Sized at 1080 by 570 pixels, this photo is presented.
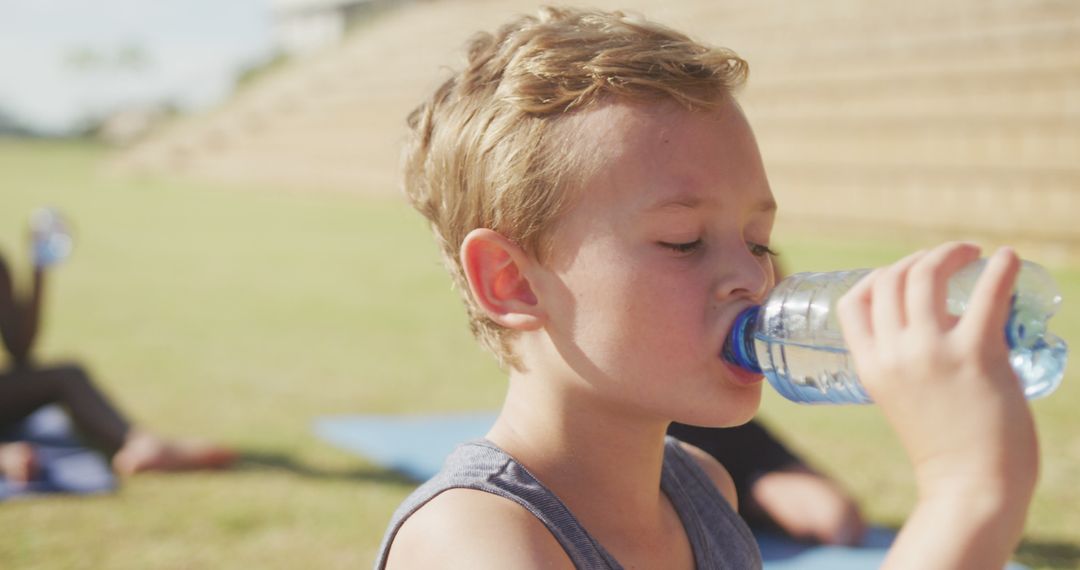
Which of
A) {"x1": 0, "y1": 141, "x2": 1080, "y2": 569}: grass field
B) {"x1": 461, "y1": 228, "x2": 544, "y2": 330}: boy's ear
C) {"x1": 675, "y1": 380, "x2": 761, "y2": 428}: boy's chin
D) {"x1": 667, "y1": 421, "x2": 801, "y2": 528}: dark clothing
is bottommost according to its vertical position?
{"x1": 0, "y1": 141, "x2": 1080, "y2": 569}: grass field

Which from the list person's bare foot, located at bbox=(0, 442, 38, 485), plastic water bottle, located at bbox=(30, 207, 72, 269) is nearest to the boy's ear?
person's bare foot, located at bbox=(0, 442, 38, 485)

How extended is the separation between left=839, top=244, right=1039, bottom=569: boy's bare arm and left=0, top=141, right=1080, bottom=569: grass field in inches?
125

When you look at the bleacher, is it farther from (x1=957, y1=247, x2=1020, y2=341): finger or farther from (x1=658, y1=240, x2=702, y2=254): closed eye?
(x1=957, y1=247, x2=1020, y2=341): finger

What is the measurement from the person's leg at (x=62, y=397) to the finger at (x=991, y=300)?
4.98 m

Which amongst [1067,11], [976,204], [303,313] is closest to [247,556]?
[303,313]

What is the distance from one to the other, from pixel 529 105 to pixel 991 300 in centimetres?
85

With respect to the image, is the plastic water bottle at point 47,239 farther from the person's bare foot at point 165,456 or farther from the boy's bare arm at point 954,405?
the boy's bare arm at point 954,405

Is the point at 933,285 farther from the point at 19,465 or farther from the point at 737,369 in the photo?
the point at 19,465

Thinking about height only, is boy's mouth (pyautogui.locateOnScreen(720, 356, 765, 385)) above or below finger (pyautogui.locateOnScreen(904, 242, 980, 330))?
below

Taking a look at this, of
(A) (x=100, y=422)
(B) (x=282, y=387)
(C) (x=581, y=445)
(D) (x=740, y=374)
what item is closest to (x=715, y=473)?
(C) (x=581, y=445)

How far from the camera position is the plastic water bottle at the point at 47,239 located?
5.78 meters

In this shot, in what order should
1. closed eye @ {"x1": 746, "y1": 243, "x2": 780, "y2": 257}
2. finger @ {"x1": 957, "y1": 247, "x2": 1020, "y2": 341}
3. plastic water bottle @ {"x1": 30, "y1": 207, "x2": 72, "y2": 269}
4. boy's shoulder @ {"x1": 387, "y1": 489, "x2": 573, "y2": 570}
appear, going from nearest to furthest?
finger @ {"x1": 957, "y1": 247, "x2": 1020, "y2": 341} < boy's shoulder @ {"x1": 387, "y1": 489, "x2": 573, "y2": 570} < closed eye @ {"x1": 746, "y1": 243, "x2": 780, "y2": 257} < plastic water bottle @ {"x1": 30, "y1": 207, "x2": 72, "y2": 269}

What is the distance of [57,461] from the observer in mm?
5418

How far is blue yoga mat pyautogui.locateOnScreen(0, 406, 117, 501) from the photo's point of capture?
194 inches
